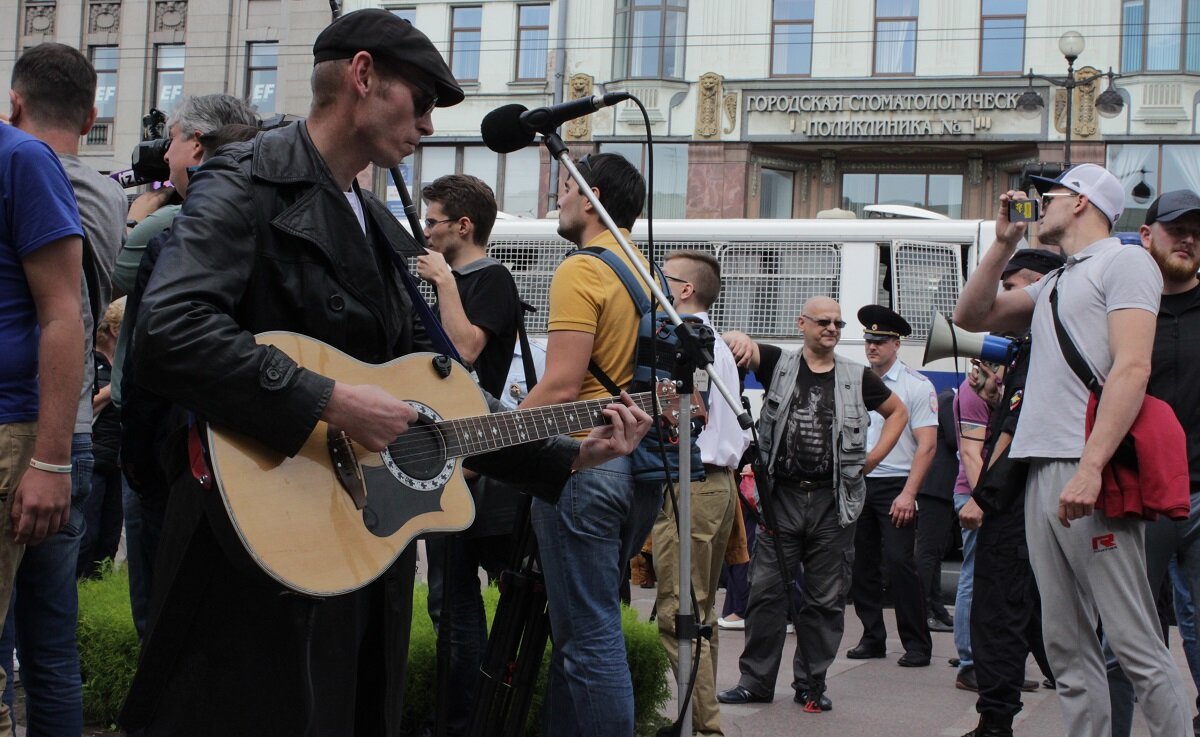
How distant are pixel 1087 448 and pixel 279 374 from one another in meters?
2.95

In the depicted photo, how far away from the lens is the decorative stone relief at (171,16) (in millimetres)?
35938

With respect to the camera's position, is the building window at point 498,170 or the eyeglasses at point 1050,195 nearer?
the eyeglasses at point 1050,195

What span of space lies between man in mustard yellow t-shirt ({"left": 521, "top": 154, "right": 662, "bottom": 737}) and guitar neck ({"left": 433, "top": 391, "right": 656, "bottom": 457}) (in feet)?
1.10

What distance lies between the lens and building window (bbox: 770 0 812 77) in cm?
3056

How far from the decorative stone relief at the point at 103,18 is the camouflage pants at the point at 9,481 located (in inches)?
1427

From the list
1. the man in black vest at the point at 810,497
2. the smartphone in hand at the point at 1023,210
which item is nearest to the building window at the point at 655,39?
the man in black vest at the point at 810,497

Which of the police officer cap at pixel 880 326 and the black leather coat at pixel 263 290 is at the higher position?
the police officer cap at pixel 880 326

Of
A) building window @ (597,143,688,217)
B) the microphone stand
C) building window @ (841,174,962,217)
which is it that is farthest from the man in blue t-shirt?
building window @ (841,174,962,217)

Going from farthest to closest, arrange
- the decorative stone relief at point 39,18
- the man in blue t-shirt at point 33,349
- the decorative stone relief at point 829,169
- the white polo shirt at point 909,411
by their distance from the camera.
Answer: the decorative stone relief at point 39,18
the decorative stone relief at point 829,169
the white polo shirt at point 909,411
the man in blue t-shirt at point 33,349

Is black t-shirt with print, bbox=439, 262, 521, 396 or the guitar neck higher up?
black t-shirt with print, bbox=439, 262, 521, 396

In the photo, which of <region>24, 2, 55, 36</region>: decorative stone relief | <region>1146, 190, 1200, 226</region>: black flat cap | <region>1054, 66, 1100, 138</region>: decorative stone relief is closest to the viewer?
<region>1146, 190, 1200, 226</region>: black flat cap

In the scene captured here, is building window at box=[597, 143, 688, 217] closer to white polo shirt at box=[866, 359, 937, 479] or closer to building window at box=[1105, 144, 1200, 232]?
building window at box=[1105, 144, 1200, 232]

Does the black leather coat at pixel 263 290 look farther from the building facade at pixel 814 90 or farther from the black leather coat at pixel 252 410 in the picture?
the building facade at pixel 814 90

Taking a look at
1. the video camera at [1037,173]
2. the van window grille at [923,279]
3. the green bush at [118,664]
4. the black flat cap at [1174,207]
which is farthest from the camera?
the van window grille at [923,279]
